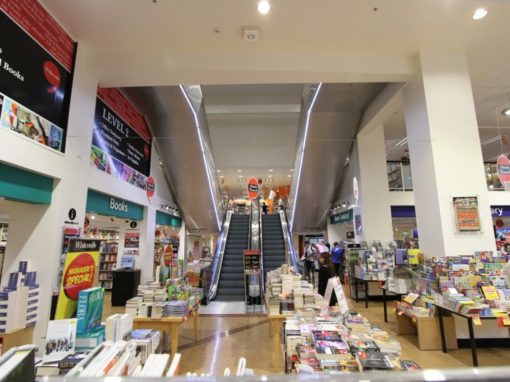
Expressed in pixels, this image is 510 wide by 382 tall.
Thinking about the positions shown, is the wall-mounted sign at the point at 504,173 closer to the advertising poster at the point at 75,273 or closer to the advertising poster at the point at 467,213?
the advertising poster at the point at 467,213

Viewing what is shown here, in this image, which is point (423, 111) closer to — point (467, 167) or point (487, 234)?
point (467, 167)

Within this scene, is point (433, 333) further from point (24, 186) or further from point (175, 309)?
point (24, 186)

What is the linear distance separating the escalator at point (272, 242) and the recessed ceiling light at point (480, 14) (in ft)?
24.9

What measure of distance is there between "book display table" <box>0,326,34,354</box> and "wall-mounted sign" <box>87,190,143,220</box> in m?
2.42

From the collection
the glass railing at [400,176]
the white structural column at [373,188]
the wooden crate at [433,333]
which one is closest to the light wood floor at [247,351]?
the wooden crate at [433,333]

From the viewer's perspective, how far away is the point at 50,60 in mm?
4113

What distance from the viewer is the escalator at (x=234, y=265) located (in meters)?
8.30

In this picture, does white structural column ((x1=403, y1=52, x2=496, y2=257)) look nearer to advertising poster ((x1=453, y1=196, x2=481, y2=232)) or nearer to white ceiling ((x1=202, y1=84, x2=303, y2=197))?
advertising poster ((x1=453, y1=196, x2=481, y2=232))

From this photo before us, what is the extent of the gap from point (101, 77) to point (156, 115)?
2.73m

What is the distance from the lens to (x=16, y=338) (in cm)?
342

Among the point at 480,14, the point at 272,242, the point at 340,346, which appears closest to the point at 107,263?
the point at 272,242

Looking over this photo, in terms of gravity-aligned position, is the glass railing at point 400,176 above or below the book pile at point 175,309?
above

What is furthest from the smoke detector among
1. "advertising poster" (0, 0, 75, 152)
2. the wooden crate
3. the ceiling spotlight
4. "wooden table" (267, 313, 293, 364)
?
the wooden crate

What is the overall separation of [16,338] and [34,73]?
3.30m
